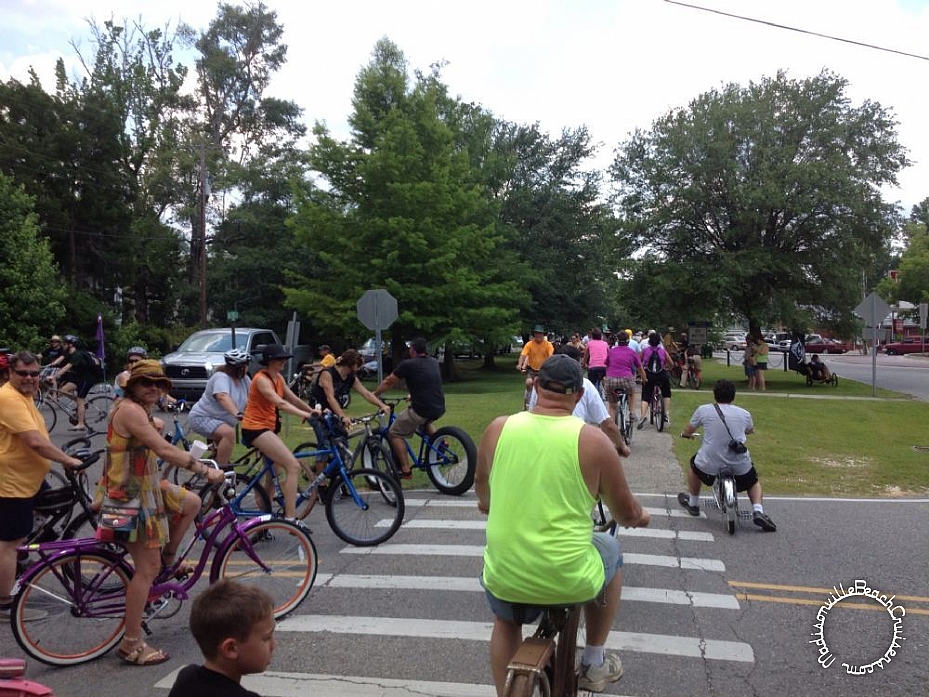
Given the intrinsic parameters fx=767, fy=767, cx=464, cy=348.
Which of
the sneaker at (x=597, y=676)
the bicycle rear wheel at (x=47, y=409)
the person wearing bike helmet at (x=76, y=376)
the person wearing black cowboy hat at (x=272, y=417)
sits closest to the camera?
the sneaker at (x=597, y=676)

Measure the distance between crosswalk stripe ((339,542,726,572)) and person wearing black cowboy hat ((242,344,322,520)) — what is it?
80cm

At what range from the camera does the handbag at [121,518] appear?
448cm

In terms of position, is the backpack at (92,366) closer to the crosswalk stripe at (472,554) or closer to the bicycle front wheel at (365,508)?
the bicycle front wheel at (365,508)

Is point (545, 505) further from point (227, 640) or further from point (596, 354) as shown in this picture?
point (596, 354)

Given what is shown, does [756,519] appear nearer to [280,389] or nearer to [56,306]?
[280,389]

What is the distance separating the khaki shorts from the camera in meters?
8.91

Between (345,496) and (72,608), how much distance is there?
108 inches

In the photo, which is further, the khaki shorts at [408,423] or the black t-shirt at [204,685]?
the khaki shorts at [408,423]

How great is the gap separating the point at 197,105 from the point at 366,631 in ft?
156

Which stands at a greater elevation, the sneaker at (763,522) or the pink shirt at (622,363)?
the pink shirt at (622,363)

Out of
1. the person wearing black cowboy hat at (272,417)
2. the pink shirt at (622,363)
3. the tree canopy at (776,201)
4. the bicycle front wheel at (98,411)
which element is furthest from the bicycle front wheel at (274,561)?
the tree canopy at (776,201)

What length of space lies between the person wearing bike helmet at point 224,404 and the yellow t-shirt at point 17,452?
246 centimetres

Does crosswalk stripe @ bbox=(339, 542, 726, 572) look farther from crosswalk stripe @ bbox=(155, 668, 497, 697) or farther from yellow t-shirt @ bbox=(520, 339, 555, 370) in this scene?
yellow t-shirt @ bbox=(520, 339, 555, 370)

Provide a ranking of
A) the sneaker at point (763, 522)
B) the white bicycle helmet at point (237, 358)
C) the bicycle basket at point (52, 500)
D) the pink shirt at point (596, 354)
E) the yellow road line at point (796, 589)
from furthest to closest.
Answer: the pink shirt at point (596, 354)
the white bicycle helmet at point (237, 358)
the sneaker at point (763, 522)
the bicycle basket at point (52, 500)
the yellow road line at point (796, 589)
